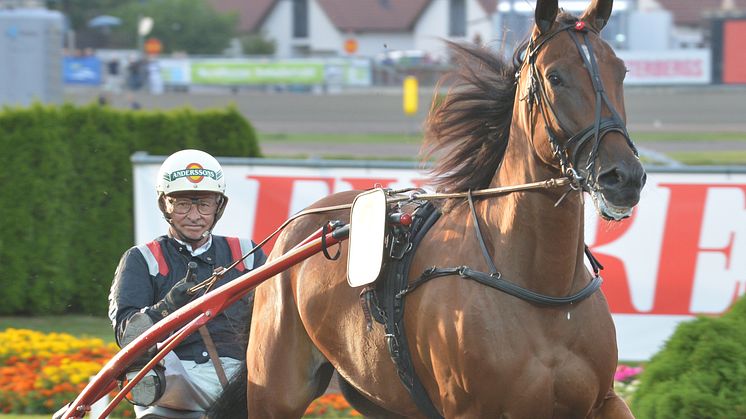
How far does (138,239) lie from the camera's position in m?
8.64

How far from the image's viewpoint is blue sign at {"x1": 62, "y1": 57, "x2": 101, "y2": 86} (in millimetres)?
35938

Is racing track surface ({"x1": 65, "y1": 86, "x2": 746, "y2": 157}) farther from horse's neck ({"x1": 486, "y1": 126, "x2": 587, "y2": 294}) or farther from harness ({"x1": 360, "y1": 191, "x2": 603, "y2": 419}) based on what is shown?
horse's neck ({"x1": 486, "y1": 126, "x2": 587, "y2": 294})

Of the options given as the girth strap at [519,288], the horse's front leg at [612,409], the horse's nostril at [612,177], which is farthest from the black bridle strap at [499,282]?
the horse's nostril at [612,177]

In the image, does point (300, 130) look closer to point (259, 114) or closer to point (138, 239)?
point (259, 114)

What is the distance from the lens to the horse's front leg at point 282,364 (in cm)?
437

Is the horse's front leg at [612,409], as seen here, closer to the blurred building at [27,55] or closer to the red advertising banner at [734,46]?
the blurred building at [27,55]

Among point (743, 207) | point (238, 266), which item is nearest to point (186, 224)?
point (238, 266)

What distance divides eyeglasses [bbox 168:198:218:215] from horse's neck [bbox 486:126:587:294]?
1349 millimetres

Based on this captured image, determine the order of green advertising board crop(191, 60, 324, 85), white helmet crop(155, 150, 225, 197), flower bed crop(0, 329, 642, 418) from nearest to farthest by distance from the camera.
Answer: white helmet crop(155, 150, 225, 197)
flower bed crop(0, 329, 642, 418)
green advertising board crop(191, 60, 324, 85)

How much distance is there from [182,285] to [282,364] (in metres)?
0.49

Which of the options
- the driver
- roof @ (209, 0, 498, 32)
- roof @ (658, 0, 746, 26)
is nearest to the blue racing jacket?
the driver

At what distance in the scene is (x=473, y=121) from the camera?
398cm

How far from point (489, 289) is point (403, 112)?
24.8 meters

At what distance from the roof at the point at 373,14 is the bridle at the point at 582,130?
51.4 m
